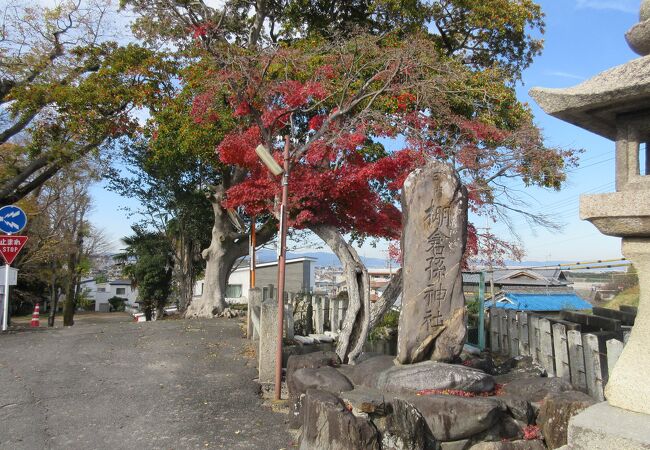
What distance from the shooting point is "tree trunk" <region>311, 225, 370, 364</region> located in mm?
8555

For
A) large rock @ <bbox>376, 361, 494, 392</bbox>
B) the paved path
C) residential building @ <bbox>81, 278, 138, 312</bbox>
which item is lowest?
residential building @ <bbox>81, 278, 138, 312</bbox>

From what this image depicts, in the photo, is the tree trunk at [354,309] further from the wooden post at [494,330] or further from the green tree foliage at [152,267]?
the green tree foliage at [152,267]

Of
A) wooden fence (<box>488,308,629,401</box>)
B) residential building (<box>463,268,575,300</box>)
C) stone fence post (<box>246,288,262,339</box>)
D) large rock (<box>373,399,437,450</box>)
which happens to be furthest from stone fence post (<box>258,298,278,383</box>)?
residential building (<box>463,268,575,300</box>)

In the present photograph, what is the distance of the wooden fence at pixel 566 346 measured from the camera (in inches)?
281

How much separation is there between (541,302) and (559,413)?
15609 mm

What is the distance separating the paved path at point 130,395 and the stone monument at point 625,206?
3615mm

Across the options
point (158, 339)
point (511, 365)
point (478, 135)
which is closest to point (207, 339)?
point (158, 339)

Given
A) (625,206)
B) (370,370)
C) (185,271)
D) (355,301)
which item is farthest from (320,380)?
(185,271)

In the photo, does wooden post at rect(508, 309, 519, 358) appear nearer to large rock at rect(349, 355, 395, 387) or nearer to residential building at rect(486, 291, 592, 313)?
large rock at rect(349, 355, 395, 387)

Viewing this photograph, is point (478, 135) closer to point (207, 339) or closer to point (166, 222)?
point (207, 339)

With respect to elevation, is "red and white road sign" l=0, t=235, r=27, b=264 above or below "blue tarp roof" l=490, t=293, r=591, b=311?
above

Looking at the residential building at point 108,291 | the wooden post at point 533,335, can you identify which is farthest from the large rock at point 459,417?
the residential building at point 108,291

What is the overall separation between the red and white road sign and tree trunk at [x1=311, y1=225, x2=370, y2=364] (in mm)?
7798

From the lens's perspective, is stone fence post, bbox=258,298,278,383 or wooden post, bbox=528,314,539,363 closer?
stone fence post, bbox=258,298,278,383
